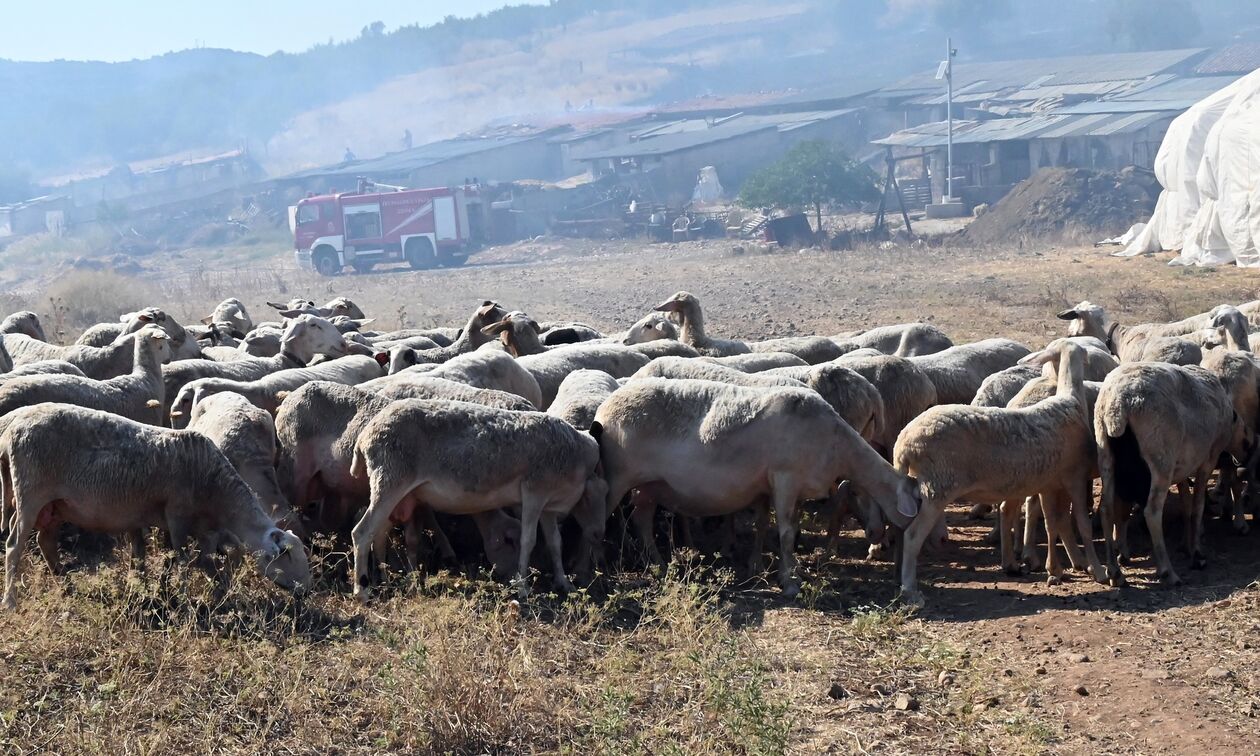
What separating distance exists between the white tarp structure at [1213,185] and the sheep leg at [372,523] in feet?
74.9

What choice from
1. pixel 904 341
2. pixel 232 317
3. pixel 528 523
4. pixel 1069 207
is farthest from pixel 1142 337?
pixel 1069 207

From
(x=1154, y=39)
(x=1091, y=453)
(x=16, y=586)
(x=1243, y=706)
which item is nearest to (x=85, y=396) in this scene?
(x=16, y=586)

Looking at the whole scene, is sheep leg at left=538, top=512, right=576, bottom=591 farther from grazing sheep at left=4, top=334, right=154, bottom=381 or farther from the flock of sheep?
grazing sheep at left=4, top=334, right=154, bottom=381

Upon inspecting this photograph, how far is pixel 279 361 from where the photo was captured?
11562mm

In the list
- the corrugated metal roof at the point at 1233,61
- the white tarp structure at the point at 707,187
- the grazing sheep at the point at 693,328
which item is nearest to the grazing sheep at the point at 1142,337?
the grazing sheep at the point at 693,328

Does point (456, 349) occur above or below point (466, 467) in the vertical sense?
below

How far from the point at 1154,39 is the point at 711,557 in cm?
9811

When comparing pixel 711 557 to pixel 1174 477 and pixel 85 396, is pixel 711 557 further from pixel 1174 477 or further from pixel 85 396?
pixel 85 396

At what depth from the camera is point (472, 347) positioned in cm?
1262

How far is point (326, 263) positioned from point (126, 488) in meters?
40.6

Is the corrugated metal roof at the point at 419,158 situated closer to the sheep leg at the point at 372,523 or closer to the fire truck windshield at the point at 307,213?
the fire truck windshield at the point at 307,213

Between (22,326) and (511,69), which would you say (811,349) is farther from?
(511,69)

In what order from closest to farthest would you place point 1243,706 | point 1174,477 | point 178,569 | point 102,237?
point 1243,706 < point 178,569 < point 1174,477 < point 102,237

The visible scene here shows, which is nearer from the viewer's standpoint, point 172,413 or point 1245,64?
point 172,413
